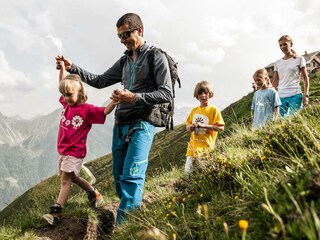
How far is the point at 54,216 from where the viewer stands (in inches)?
216

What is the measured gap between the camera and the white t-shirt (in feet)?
28.2

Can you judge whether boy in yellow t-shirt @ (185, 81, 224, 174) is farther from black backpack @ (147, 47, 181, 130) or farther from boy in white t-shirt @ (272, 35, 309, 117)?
boy in white t-shirt @ (272, 35, 309, 117)

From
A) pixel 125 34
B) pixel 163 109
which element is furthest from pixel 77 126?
pixel 125 34

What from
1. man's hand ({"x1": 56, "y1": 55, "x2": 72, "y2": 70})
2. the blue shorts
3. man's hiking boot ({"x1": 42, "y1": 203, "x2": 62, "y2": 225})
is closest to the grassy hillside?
man's hiking boot ({"x1": 42, "y1": 203, "x2": 62, "y2": 225})

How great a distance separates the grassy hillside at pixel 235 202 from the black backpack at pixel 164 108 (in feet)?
3.51

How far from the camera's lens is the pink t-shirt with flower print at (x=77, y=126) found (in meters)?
5.97

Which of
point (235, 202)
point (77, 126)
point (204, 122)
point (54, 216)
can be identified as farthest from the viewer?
point (204, 122)

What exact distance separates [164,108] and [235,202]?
2.87 meters

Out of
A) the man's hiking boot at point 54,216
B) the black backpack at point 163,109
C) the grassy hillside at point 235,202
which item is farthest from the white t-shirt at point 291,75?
the man's hiking boot at point 54,216

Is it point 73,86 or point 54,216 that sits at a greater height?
point 73,86

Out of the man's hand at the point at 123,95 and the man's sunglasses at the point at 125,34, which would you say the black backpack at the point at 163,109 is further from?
the man's hand at the point at 123,95

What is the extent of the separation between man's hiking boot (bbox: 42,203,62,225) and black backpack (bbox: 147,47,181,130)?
2.32 meters

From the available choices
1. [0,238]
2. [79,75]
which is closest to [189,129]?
[79,75]

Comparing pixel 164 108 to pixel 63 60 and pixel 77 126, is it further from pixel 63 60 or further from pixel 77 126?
pixel 63 60
